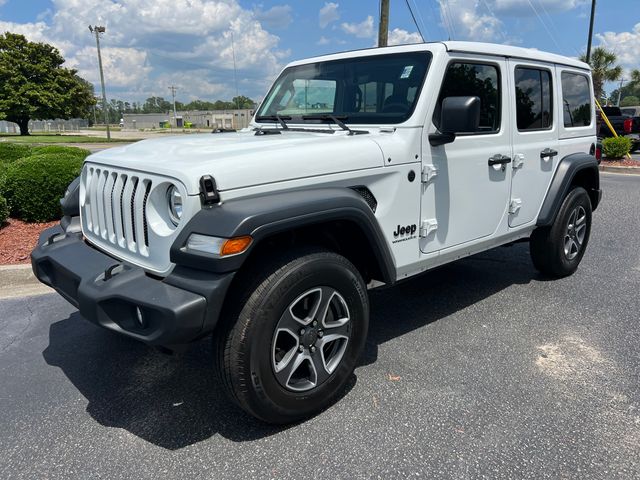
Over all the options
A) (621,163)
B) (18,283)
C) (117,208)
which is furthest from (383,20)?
(117,208)

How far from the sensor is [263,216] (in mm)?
2297

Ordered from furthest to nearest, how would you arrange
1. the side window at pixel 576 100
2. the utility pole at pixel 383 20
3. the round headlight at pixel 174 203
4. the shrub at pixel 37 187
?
the utility pole at pixel 383 20
the shrub at pixel 37 187
the side window at pixel 576 100
the round headlight at pixel 174 203

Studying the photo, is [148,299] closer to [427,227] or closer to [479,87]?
[427,227]

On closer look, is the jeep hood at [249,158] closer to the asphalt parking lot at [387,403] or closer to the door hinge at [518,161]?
the asphalt parking lot at [387,403]

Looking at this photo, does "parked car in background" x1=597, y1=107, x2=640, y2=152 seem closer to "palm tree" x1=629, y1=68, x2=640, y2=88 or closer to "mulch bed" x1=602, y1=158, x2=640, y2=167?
"mulch bed" x1=602, y1=158, x2=640, y2=167

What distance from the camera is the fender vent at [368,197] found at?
9.48 ft

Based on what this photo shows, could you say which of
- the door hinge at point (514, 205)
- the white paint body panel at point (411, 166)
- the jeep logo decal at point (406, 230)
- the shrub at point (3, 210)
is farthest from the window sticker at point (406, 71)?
the shrub at point (3, 210)

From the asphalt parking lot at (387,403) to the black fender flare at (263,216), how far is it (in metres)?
1.00

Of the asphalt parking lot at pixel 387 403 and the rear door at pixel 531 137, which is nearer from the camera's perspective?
the asphalt parking lot at pixel 387 403

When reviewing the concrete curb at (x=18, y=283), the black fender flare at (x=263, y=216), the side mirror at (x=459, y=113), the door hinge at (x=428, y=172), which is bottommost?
the concrete curb at (x=18, y=283)

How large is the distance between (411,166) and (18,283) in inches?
158

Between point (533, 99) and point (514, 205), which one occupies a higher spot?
point (533, 99)

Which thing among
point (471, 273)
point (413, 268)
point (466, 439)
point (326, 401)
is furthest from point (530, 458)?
point (471, 273)

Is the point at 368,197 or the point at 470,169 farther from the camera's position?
the point at 470,169
